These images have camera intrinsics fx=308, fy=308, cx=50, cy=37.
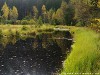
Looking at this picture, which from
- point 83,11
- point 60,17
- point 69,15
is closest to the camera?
point 83,11

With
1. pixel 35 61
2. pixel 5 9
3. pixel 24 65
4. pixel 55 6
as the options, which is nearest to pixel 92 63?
pixel 24 65

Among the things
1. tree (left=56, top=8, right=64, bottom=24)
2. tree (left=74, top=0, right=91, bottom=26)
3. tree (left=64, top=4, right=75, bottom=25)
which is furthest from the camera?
tree (left=56, top=8, right=64, bottom=24)

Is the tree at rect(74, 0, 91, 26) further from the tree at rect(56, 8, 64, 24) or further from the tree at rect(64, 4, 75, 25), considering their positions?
the tree at rect(56, 8, 64, 24)

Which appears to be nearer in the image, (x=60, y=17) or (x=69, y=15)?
(x=69, y=15)

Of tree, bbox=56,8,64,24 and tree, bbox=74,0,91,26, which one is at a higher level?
tree, bbox=74,0,91,26

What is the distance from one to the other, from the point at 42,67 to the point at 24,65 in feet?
7.67

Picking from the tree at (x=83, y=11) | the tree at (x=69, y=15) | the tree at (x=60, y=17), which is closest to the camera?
the tree at (x=83, y=11)

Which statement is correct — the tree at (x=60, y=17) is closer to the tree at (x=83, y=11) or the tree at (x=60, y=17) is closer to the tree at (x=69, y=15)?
the tree at (x=69, y=15)

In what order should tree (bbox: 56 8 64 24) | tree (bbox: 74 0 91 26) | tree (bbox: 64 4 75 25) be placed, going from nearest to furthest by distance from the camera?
tree (bbox: 74 0 91 26), tree (bbox: 64 4 75 25), tree (bbox: 56 8 64 24)

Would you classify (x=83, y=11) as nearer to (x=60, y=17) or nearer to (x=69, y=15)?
(x=69, y=15)

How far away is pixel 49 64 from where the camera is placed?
30.3 meters

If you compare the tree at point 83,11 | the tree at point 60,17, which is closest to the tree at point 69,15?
the tree at point 60,17

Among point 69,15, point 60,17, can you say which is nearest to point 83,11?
point 69,15

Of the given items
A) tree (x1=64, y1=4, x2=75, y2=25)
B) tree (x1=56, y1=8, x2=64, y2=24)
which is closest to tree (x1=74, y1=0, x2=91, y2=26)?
tree (x1=64, y1=4, x2=75, y2=25)
